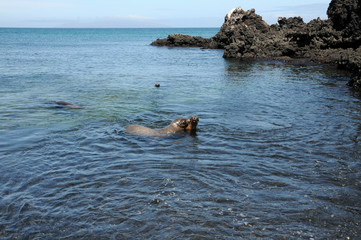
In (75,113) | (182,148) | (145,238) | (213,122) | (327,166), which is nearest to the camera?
(145,238)

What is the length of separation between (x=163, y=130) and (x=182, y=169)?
3.09 m

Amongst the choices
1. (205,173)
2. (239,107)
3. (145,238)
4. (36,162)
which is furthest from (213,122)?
(145,238)

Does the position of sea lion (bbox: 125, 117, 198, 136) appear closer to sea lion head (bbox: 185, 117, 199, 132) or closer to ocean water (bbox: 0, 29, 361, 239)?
sea lion head (bbox: 185, 117, 199, 132)

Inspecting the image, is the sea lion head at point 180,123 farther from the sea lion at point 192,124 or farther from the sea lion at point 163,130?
the sea lion at point 192,124

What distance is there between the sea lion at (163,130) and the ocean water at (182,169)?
0.95 ft

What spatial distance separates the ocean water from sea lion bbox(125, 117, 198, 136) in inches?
11.4

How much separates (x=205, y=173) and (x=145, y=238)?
2994mm

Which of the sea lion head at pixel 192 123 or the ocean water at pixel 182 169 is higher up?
the sea lion head at pixel 192 123

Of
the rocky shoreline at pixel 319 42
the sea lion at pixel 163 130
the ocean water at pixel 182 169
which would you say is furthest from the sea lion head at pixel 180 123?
the rocky shoreline at pixel 319 42

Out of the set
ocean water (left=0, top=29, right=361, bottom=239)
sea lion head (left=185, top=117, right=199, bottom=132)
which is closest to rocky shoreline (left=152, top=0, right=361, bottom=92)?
ocean water (left=0, top=29, right=361, bottom=239)

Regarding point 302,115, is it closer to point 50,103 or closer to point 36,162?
point 36,162

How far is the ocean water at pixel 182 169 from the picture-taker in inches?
237

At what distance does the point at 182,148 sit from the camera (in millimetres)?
10156

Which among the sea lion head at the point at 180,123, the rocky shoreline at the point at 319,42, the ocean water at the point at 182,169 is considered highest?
the rocky shoreline at the point at 319,42
